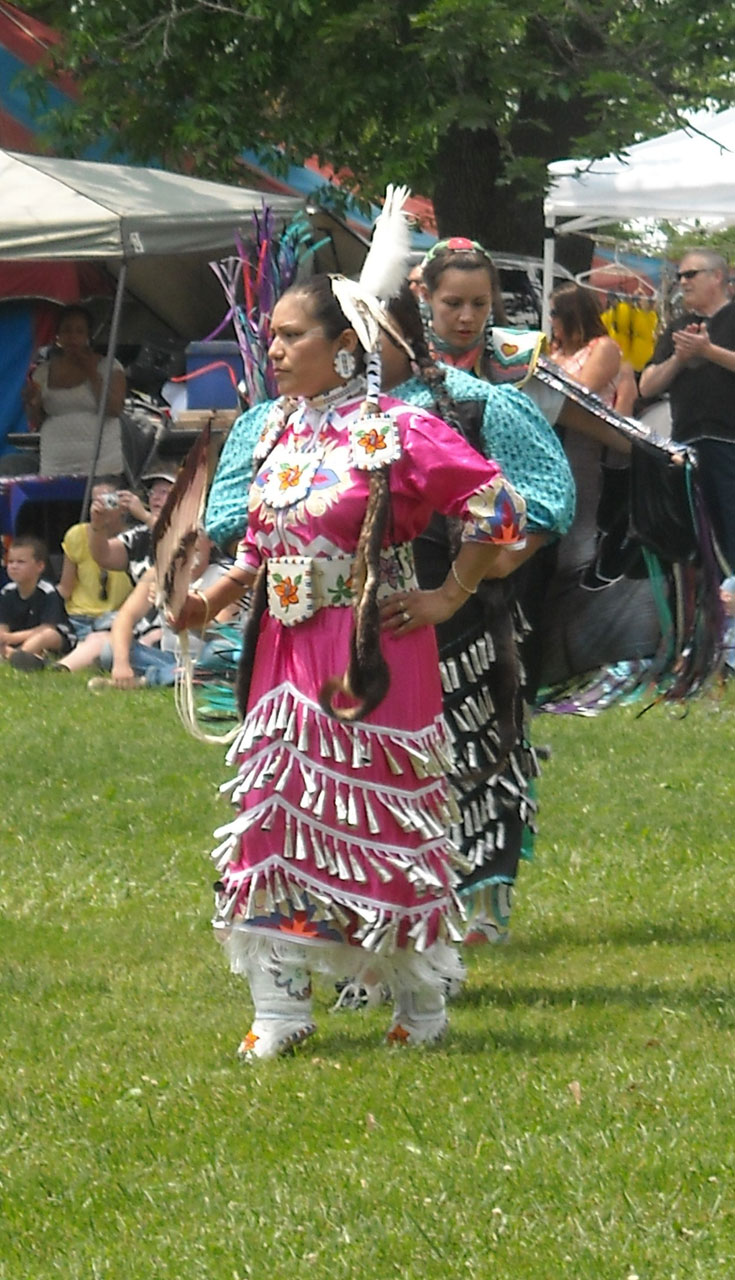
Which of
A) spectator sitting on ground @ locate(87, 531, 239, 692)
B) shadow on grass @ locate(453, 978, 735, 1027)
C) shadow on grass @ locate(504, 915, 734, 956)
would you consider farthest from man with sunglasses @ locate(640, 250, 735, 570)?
shadow on grass @ locate(453, 978, 735, 1027)

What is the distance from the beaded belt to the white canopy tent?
7.50m

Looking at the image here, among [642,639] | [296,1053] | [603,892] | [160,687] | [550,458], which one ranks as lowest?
[160,687]

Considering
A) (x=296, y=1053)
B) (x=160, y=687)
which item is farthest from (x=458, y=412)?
(x=160, y=687)

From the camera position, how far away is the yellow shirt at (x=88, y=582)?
11.0 m

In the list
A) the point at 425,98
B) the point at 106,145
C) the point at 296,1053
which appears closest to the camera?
the point at 296,1053

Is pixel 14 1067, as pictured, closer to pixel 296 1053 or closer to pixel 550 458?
pixel 296 1053

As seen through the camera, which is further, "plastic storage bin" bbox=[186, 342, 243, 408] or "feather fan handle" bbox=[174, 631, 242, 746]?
"plastic storage bin" bbox=[186, 342, 243, 408]

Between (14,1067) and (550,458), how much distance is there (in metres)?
1.80

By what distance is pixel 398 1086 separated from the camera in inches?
165

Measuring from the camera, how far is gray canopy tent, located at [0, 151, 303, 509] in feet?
38.0

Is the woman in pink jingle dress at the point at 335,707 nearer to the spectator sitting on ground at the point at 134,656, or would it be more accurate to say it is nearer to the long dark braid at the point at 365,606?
the long dark braid at the point at 365,606

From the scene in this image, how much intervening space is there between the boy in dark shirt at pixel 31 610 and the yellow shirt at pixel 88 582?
143 millimetres

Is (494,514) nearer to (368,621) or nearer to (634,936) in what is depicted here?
(368,621)

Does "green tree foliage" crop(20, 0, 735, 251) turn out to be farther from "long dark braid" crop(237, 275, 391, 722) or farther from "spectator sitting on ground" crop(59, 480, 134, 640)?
"long dark braid" crop(237, 275, 391, 722)
